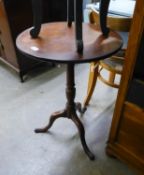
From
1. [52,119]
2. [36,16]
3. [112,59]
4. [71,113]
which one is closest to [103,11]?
[36,16]

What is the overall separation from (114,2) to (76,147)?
1068 millimetres

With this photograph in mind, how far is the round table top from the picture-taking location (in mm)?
872

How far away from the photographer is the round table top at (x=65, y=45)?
34.3 inches

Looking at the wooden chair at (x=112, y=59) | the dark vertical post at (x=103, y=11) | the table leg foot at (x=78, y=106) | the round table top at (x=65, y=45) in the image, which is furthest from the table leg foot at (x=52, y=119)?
the dark vertical post at (x=103, y=11)

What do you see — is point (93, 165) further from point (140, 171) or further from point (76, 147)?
point (140, 171)

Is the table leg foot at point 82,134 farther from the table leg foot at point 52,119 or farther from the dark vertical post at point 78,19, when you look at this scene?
the dark vertical post at point 78,19

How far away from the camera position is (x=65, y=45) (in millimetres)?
960

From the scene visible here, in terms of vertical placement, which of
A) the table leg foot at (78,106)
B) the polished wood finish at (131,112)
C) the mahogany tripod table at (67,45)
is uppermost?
the mahogany tripod table at (67,45)

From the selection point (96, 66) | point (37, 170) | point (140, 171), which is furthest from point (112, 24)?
point (37, 170)

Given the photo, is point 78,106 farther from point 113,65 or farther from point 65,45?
point 65,45

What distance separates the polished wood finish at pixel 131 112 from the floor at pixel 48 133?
139 millimetres

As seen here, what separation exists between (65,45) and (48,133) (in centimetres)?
76

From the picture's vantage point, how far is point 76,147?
1389mm

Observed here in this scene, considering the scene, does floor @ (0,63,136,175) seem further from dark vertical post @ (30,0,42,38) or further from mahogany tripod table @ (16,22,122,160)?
dark vertical post @ (30,0,42,38)
